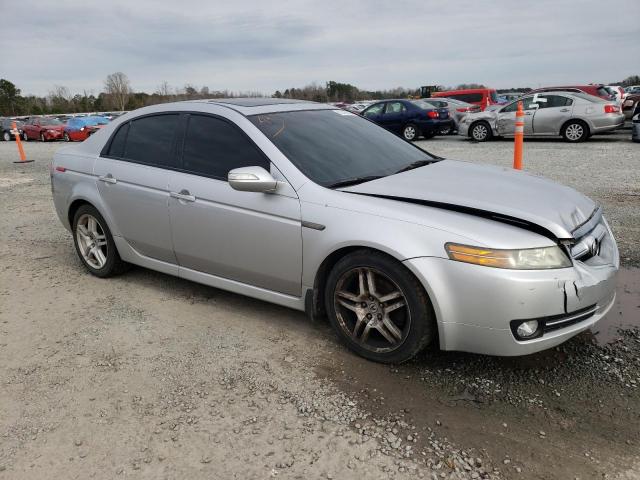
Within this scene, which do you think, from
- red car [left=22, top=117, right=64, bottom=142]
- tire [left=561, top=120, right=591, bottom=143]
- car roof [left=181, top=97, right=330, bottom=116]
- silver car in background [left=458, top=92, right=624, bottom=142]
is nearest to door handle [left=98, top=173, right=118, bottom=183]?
car roof [left=181, top=97, right=330, bottom=116]

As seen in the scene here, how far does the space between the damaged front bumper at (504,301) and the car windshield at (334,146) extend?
0.98 m

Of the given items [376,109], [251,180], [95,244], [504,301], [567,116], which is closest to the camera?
[504,301]

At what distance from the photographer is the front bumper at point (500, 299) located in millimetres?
2717

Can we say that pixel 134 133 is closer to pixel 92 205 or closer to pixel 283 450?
pixel 92 205

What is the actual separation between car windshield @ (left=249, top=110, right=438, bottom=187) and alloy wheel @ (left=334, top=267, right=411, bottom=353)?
669mm

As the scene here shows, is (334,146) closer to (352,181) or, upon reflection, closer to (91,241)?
(352,181)

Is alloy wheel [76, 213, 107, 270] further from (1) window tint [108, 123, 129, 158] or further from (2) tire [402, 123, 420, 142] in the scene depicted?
(2) tire [402, 123, 420, 142]

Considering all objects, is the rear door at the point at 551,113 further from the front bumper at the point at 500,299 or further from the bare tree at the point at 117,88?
the bare tree at the point at 117,88

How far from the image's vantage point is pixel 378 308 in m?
3.15

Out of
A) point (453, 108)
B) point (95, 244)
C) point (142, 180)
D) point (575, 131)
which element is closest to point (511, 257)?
point (142, 180)

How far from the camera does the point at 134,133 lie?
4543mm

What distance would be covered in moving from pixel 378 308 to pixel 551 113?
44.9ft

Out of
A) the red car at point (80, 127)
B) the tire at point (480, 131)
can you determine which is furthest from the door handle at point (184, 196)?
the red car at point (80, 127)

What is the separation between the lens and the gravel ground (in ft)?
7.95
